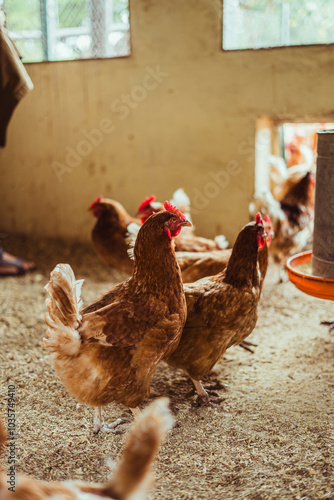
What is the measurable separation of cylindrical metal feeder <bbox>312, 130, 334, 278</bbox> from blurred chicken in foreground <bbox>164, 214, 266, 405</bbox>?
35 cm

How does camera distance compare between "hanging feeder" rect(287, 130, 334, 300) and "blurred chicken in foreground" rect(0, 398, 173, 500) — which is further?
"hanging feeder" rect(287, 130, 334, 300)

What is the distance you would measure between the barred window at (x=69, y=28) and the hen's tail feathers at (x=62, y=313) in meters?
3.88

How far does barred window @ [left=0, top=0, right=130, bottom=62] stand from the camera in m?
5.21

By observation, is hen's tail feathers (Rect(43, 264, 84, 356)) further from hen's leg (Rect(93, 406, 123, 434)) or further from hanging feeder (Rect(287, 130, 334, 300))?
hanging feeder (Rect(287, 130, 334, 300))

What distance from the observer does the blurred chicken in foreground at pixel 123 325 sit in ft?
Result: 7.12

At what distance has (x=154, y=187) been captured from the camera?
5.38 meters

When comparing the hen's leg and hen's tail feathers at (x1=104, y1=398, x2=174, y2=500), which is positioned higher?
hen's tail feathers at (x1=104, y1=398, x2=174, y2=500)

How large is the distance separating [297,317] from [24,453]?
8.26 feet

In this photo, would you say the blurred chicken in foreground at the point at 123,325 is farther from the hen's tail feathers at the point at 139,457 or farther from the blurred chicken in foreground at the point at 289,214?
the blurred chicken in foreground at the point at 289,214

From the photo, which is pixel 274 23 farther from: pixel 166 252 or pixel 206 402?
pixel 206 402

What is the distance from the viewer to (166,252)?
250 cm

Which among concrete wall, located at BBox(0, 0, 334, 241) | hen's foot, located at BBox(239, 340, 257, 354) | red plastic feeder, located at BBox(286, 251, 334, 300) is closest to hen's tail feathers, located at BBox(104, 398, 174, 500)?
red plastic feeder, located at BBox(286, 251, 334, 300)

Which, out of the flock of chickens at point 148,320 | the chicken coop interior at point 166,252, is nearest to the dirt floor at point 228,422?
the chicken coop interior at point 166,252

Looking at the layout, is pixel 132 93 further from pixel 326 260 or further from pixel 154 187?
pixel 326 260
